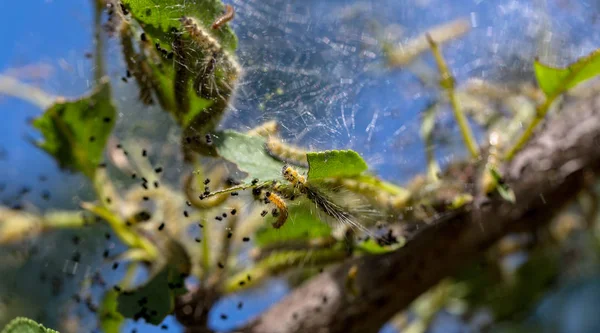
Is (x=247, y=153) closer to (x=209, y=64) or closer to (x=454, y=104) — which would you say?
(x=209, y=64)

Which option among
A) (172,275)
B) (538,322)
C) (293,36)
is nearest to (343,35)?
(293,36)

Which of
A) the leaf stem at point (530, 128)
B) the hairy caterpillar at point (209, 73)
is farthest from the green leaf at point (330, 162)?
the leaf stem at point (530, 128)

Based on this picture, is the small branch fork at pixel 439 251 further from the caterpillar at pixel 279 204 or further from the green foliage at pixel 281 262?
the caterpillar at pixel 279 204

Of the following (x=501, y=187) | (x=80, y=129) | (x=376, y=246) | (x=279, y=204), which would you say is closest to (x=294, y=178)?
(x=279, y=204)

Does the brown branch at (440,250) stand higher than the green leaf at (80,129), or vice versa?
the green leaf at (80,129)

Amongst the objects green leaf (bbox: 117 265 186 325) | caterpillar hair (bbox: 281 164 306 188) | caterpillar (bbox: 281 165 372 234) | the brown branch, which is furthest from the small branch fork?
caterpillar hair (bbox: 281 164 306 188)

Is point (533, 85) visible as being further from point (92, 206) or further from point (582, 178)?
point (92, 206)
